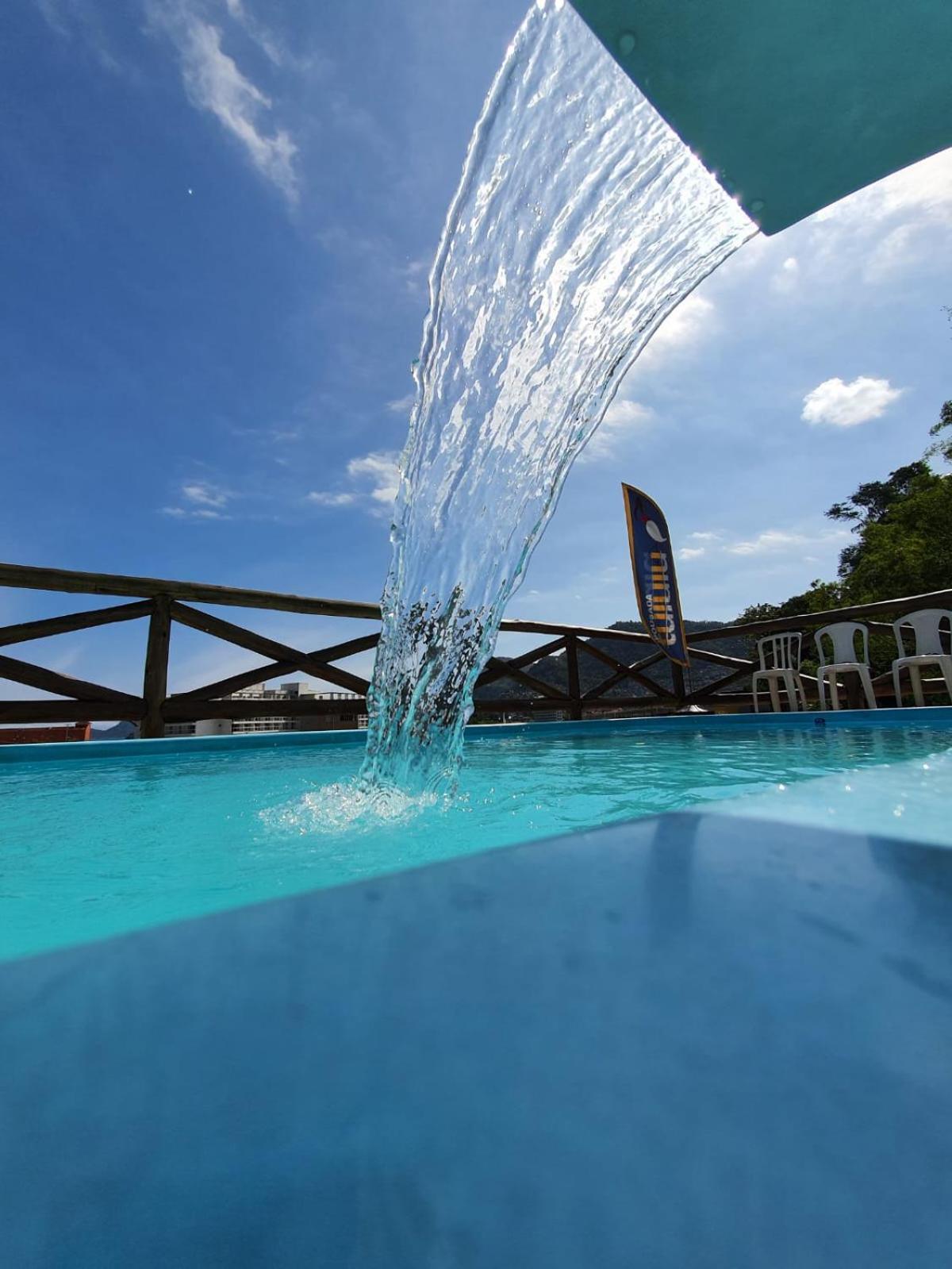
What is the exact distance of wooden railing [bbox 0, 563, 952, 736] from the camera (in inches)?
124

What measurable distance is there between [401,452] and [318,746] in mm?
2033

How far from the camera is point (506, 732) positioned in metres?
4.33

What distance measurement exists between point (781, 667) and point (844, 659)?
1.75ft

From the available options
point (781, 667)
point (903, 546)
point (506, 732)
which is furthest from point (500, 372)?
point (903, 546)

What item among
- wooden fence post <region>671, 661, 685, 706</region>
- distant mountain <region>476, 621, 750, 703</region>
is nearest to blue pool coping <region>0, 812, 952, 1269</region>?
distant mountain <region>476, 621, 750, 703</region>

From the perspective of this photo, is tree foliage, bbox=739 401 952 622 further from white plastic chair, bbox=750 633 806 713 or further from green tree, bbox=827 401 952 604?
white plastic chair, bbox=750 633 806 713

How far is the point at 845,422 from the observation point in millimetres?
12922

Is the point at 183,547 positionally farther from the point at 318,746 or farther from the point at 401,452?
the point at 401,452

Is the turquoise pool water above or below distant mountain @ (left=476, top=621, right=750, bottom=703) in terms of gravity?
below

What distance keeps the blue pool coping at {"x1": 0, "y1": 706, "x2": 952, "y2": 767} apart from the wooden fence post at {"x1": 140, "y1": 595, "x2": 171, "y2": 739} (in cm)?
14

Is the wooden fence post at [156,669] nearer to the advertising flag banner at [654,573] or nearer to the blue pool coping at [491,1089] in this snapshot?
the blue pool coping at [491,1089]

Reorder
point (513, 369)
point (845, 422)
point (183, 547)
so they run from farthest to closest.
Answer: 1. point (845, 422)
2. point (183, 547)
3. point (513, 369)

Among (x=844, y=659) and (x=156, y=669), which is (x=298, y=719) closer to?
(x=156, y=669)

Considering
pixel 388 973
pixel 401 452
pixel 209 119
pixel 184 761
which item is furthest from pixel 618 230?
pixel 209 119
